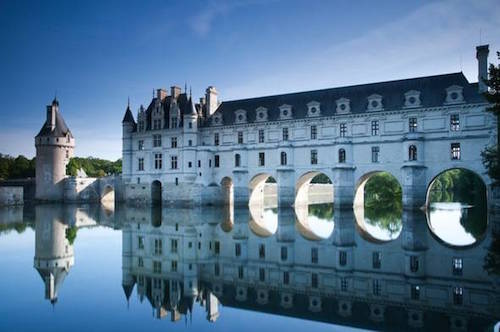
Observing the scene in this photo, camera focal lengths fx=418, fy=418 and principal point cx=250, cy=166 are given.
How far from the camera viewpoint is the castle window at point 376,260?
13.3 meters

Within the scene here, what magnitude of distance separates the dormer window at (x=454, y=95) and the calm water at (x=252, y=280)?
12802 millimetres

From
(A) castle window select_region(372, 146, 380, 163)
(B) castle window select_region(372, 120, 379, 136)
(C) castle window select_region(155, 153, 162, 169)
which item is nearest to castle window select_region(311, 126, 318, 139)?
(B) castle window select_region(372, 120, 379, 136)

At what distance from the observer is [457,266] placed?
13016 mm

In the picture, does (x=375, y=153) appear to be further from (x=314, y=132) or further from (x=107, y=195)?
(x=107, y=195)

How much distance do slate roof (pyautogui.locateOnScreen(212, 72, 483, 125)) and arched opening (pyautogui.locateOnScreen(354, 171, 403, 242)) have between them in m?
6.44

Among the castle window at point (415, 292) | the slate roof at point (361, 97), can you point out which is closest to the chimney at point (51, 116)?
the slate roof at point (361, 97)

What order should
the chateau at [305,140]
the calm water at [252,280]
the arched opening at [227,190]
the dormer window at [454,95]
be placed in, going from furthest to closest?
1. the arched opening at [227,190]
2. the chateau at [305,140]
3. the dormer window at [454,95]
4. the calm water at [252,280]

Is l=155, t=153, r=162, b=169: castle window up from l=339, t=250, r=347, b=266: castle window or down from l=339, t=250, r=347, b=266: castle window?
up

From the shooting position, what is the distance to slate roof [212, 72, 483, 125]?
106 feet

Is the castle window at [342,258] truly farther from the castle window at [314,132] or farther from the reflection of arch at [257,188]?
the reflection of arch at [257,188]

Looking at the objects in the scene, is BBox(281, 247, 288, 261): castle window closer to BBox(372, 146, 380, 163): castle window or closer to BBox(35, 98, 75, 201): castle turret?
BBox(372, 146, 380, 163): castle window

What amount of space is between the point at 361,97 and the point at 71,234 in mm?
25598

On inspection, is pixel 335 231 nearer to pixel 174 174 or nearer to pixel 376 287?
pixel 376 287

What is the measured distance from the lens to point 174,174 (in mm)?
43312
